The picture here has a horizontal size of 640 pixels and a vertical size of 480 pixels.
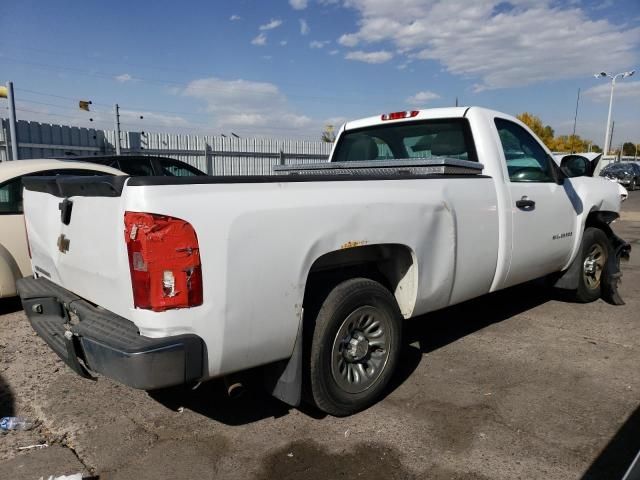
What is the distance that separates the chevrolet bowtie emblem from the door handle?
3.35 meters

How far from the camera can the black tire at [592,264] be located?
17.8ft

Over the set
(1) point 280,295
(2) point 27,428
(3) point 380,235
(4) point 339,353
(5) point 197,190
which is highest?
(5) point 197,190

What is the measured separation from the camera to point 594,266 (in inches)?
224

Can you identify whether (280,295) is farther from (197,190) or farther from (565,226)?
(565,226)

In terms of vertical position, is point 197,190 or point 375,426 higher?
point 197,190

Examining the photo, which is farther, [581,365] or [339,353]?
[581,365]

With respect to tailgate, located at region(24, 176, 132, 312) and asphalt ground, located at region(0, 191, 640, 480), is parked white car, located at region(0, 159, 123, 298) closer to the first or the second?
asphalt ground, located at region(0, 191, 640, 480)

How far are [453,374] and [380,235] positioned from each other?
153cm

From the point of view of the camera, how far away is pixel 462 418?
3293mm

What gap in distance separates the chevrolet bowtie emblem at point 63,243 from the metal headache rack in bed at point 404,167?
1889 mm

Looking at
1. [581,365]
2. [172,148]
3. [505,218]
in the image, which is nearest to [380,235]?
[505,218]

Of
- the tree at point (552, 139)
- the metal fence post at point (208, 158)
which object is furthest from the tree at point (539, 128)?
the metal fence post at point (208, 158)

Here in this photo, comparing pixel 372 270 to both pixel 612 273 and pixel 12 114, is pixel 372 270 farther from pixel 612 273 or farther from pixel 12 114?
pixel 12 114

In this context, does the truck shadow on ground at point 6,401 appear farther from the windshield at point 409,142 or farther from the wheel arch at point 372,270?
the windshield at point 409,142
